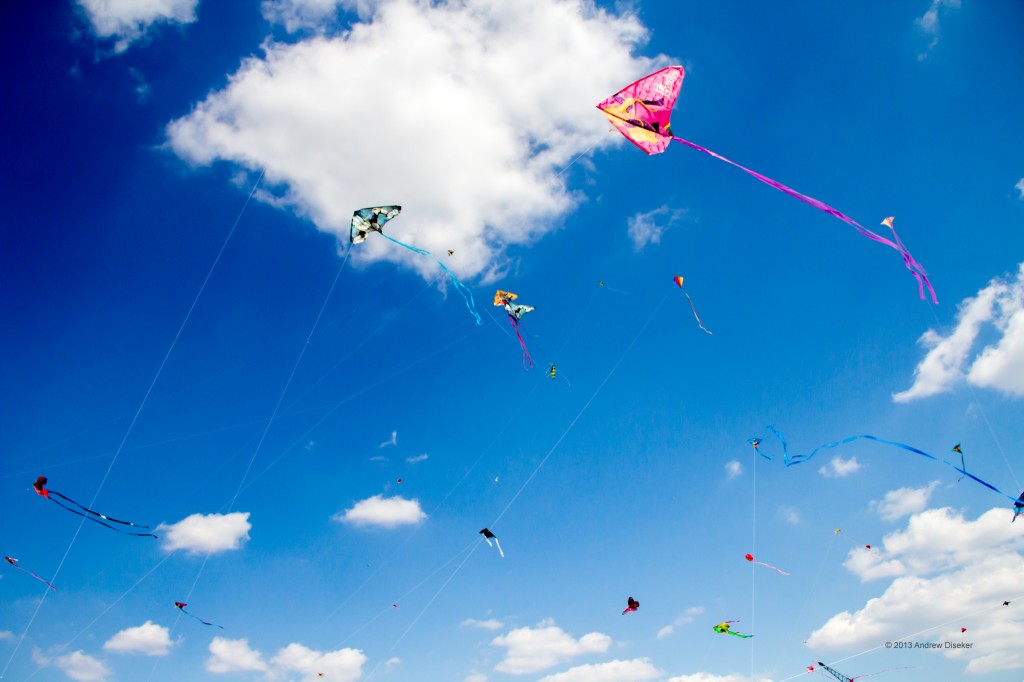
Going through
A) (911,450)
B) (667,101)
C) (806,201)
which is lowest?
(911,450)

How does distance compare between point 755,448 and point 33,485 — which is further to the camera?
point 755,448

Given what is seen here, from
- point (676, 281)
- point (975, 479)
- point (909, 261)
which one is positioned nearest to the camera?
point (909, 261)

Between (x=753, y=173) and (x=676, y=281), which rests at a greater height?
(x=676, y=281)

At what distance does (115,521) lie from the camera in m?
12.0

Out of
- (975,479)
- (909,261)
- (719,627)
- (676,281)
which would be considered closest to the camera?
(909,261)

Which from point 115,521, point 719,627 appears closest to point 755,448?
point 719,627

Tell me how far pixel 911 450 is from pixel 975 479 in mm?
1517

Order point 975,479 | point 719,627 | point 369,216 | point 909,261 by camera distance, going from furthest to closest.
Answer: point 719,627, point 369,216, point 975,479, point 909,261

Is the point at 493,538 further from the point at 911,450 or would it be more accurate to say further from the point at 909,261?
the point at 909,261

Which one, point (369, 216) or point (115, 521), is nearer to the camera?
point (115, 521)

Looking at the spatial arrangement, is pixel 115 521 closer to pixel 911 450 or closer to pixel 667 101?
pixel 667 101

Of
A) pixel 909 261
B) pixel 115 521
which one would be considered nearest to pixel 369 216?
pixel 115 521

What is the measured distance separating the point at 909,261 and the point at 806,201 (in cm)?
194

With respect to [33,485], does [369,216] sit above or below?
above
